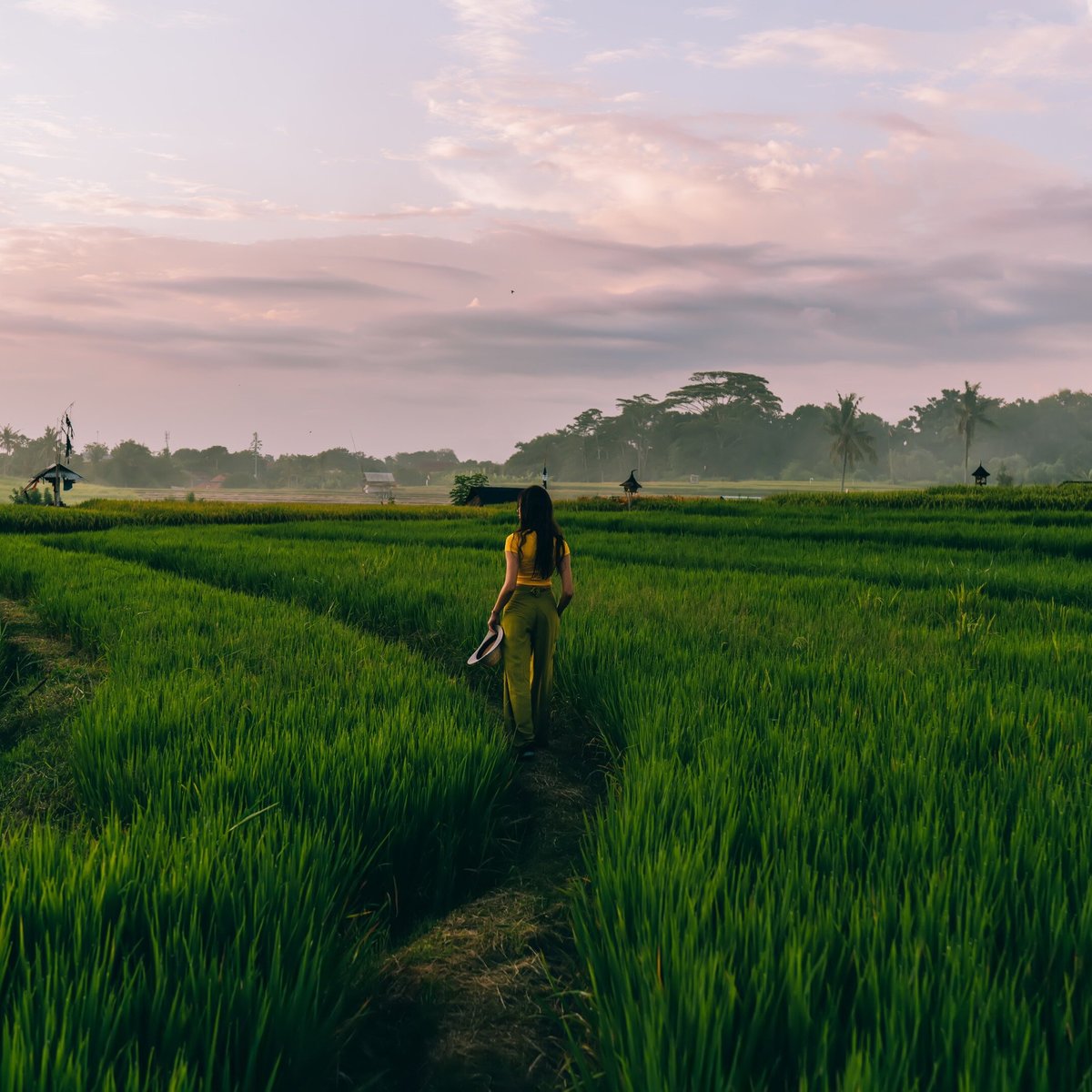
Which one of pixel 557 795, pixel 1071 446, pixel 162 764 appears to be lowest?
pixel 557 795

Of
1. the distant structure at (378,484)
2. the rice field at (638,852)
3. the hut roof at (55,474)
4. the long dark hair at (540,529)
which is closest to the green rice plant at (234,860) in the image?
the rice field at (638,852)

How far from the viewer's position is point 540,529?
4.22 m

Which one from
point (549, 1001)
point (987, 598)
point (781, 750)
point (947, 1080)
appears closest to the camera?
point (947, 1080)

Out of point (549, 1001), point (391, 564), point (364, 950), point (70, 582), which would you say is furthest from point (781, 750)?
point (70, 582)

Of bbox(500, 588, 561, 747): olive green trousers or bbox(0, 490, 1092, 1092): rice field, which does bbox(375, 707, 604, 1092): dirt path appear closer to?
bbox(0, 490, 1092, 1092): rice field

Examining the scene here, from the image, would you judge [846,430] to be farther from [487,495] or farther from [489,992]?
[489,992]

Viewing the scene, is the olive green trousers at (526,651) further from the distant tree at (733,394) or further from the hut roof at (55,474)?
the distant tree at (733,394)

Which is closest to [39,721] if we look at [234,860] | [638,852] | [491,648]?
[491,648]

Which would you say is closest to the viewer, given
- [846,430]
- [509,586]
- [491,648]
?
[491,648]

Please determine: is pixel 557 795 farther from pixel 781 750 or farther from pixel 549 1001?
pixel 549 1001

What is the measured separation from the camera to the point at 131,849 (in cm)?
231

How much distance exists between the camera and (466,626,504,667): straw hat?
13.0ft

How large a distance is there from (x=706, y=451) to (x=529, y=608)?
109m

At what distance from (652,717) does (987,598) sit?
16.6 feet
